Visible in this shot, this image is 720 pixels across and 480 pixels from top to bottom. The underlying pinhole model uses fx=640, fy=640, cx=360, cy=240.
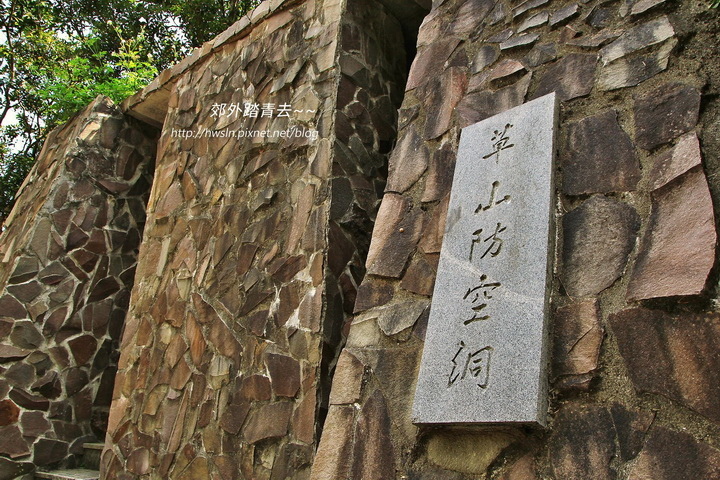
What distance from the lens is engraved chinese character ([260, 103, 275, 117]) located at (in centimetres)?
468

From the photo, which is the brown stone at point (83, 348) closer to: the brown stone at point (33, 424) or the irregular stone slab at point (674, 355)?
the brown stone at point (33, 424)

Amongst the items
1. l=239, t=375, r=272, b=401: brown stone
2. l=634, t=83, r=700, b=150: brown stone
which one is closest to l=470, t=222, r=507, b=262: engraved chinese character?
l=634, t=83, r=700, b=150: brown stone

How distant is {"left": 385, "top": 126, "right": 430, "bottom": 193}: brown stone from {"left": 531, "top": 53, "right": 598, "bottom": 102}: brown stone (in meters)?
0.63

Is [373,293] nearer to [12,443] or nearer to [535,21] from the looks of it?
[535,21]

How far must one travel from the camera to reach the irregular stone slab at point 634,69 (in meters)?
2.42

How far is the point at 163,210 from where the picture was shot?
552cm

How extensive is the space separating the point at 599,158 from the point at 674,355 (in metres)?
0.84

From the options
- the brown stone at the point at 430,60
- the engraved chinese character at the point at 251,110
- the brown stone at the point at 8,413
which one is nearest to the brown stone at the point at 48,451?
the brown stone at the point at 8,413

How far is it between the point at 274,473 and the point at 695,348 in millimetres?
2299

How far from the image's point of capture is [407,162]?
3.24 m

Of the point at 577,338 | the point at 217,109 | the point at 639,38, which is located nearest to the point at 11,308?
the point at 217,109

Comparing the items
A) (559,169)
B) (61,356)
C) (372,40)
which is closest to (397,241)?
(559,169)

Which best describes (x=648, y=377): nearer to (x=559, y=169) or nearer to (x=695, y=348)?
(x=695, y=348)

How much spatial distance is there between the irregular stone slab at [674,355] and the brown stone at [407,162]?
137 centimetres
